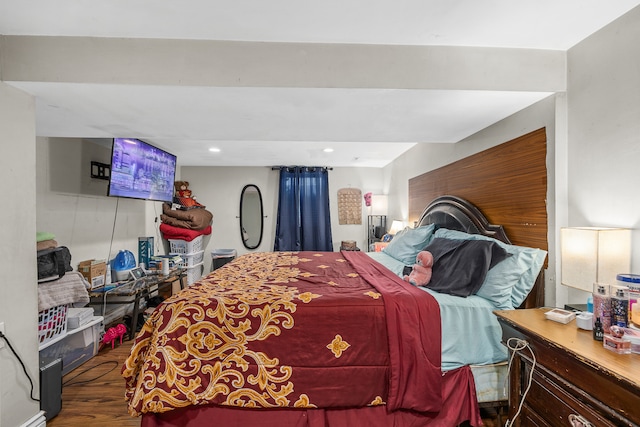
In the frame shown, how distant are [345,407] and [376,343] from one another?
37cm

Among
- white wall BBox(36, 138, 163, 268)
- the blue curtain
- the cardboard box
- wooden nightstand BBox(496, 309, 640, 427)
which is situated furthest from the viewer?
the blue curtain

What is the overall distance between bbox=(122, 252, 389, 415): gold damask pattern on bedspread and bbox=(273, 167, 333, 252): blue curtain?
3564 millimetres

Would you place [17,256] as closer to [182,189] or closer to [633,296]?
[633,296]

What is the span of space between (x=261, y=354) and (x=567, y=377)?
130 centimetres

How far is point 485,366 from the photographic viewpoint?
1.57 m

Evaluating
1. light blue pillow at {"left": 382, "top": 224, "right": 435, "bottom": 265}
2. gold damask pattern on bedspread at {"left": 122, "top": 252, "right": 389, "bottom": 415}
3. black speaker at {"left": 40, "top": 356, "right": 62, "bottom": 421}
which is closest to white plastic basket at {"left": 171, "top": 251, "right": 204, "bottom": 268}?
black speaker at {"left": 40, "top": 356, "right": 62, "bottom": 421}

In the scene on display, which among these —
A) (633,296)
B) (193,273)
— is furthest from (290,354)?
(193,273)

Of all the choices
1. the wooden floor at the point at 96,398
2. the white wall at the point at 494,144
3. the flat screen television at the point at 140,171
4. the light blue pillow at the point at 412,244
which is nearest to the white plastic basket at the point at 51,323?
the wooden floor at the point at 96,398

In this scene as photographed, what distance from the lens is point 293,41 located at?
155 cm

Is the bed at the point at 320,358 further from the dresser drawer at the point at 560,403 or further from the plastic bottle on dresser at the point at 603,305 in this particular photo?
the plastic bottle on dresser at the point at 603,305

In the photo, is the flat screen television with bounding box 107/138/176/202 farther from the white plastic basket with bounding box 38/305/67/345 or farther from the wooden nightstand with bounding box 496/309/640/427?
the wooden nightstand with bounding box 496/309/640/427

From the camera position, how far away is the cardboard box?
8.68 ft

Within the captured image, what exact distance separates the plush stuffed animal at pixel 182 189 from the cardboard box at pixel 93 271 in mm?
1974

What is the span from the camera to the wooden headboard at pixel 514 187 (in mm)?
1730
